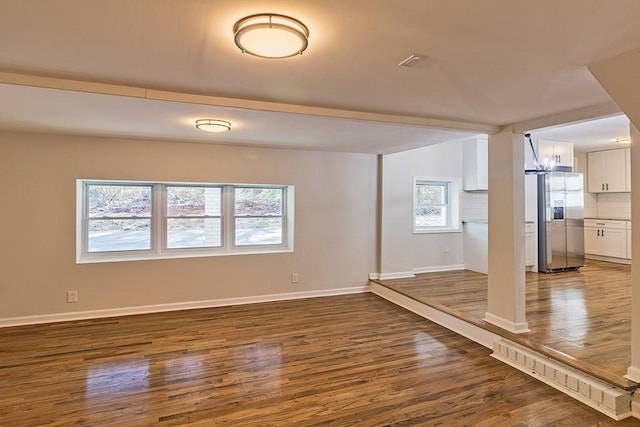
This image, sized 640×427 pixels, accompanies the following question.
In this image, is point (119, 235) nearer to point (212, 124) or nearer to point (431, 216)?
point (212, 124)

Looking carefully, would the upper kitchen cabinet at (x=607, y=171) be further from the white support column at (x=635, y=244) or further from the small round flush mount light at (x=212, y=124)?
the small round flush mount light at (x=212, y=124)

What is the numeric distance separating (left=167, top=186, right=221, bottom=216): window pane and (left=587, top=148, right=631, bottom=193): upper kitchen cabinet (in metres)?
7.57

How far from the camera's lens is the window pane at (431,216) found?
6555 millimetres

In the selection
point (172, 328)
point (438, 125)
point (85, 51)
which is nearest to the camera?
point (85, 51)

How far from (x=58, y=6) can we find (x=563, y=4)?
208 centimetres

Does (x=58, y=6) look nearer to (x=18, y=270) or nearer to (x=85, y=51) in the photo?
(x=85, y=51)

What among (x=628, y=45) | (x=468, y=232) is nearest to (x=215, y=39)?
(x=628, y=45)

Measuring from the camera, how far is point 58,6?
1486mm

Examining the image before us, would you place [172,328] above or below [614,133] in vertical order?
below

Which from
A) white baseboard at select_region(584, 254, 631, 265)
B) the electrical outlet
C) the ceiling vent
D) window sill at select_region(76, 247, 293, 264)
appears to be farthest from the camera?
white baseboard at select_region(584, 254, 631, 265)

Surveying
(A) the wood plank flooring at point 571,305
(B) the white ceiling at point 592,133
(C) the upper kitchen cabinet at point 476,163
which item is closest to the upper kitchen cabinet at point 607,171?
(B) the white ceiling at point 592,133

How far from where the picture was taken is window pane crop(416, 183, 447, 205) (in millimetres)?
6576

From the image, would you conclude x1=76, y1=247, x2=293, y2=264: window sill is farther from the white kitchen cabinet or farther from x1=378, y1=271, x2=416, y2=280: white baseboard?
the white kitchen cabinet

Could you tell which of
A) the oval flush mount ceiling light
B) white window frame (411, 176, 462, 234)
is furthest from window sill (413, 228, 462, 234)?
the oval flush mount ceiling light
